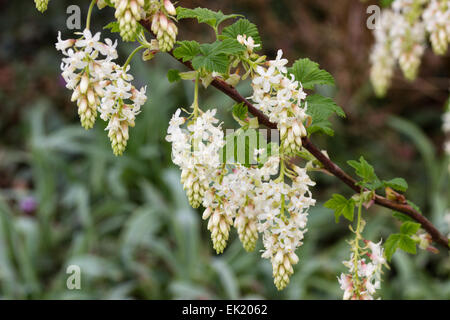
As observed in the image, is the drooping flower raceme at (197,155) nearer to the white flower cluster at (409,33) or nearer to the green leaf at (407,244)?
the green leaf at (407,244)

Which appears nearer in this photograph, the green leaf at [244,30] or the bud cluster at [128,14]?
the bud cluster at [128,14]

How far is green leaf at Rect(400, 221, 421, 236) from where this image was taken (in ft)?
3.70

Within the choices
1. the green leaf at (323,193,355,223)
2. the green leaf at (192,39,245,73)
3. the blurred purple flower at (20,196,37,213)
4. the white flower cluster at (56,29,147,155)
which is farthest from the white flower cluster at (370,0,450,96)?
the blurred purple flower at (20,196,37,213)

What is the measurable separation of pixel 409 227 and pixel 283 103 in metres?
0.42

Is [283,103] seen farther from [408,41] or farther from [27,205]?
[27,205]

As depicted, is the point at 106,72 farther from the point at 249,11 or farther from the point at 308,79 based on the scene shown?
the point at 249,11

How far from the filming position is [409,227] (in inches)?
44.8

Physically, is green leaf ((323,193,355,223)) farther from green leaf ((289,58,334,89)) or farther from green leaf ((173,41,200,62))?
green leaf ((173,41,200,62))

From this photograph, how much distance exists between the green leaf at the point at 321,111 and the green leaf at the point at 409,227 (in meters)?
0.27

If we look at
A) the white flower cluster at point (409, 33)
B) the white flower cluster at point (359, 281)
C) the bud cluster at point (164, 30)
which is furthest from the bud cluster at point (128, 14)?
the white flower cluster at point (409, 33)

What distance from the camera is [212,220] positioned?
111 centimetres

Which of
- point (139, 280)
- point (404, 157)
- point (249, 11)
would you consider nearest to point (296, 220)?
point (139, 280)

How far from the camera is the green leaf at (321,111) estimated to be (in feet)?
3.42

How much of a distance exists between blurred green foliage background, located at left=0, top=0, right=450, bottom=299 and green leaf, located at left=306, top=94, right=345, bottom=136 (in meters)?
1.92
